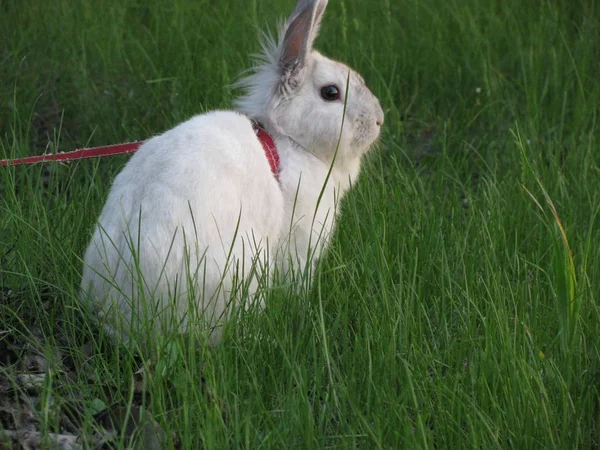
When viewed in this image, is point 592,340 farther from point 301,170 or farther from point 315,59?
point 315,59

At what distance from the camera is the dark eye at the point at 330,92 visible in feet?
12.6

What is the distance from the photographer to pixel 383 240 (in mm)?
3471

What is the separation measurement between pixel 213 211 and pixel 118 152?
78cm

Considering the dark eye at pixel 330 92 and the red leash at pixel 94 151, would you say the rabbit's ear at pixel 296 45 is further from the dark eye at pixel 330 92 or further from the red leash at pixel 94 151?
the red leash at pixel 94 151

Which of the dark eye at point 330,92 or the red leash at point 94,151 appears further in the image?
the dark eye at point 330,92

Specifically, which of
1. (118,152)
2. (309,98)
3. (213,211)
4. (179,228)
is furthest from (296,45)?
(179,228)

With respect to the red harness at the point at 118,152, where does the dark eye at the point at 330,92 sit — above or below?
above

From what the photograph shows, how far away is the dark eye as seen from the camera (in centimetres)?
383

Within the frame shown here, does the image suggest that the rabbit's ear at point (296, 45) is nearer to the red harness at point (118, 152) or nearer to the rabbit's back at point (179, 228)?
the red harness at point (118, 152)

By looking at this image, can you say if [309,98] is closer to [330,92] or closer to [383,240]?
[330,92]

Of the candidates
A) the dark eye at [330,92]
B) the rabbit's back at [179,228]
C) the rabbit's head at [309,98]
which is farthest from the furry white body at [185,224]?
the dark eye at [330,92]

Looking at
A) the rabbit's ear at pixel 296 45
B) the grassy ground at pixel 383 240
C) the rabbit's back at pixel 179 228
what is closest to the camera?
the grassy ground at pixel 383 240

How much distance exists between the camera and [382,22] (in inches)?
240

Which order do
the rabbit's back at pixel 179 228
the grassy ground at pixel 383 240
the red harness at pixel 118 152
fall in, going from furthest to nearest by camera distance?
the red harness at pixel 118 152
the rabbit's back at pixel 179 228
the grassy ground at pixel 383 240
